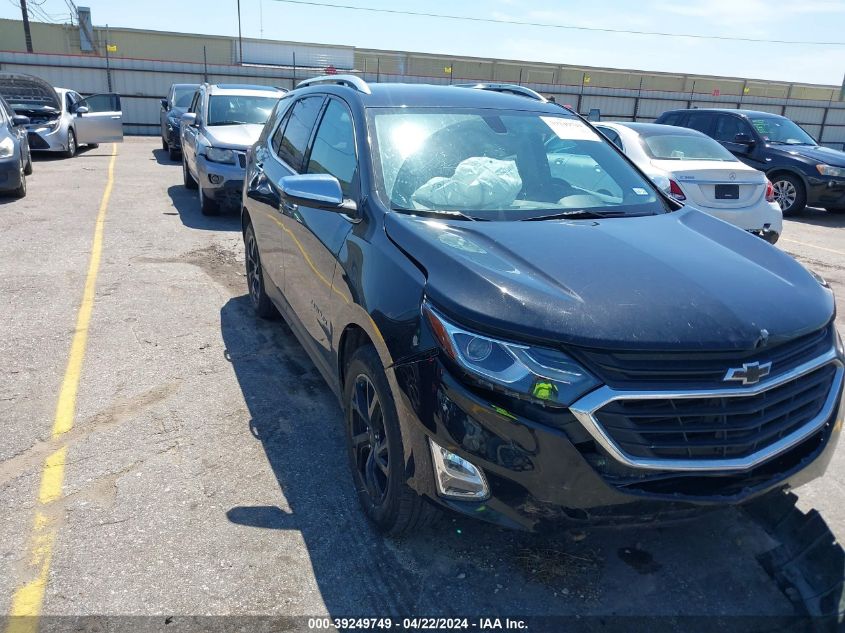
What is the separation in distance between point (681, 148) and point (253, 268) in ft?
20.0

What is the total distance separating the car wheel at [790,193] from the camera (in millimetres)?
11961

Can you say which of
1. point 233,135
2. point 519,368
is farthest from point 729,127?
point 519,368

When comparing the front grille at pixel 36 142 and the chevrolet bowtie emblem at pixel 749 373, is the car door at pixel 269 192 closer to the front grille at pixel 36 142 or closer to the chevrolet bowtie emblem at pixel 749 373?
the chevrolet bowtie emblem at pixel 749 373

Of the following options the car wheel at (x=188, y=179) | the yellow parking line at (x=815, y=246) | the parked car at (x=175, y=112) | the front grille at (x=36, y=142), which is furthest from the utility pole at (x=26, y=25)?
the yellow parking line at (x=815, y=246)

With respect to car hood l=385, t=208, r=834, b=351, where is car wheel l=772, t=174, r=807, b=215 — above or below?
below

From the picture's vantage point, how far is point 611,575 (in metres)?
2.75

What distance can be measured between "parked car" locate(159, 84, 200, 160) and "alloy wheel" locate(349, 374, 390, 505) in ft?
46.5

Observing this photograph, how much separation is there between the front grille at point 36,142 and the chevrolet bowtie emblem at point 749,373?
1607 cm

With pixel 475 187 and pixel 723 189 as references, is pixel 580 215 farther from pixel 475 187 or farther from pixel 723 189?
pixel 723 189

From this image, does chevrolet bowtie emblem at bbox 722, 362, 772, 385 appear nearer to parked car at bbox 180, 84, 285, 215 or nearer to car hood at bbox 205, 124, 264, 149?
car hood at bbox 205, 124, 264, 149

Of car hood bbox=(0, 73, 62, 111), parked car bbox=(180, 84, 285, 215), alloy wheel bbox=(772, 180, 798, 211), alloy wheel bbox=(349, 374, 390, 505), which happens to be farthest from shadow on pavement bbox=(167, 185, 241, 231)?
alloy wheel bbox=(772, 180, 798, 211)

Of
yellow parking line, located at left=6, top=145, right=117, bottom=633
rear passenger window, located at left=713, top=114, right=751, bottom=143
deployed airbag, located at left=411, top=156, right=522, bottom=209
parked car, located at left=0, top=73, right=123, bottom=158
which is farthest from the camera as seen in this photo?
parked car, located at left=0, top=73, right=123, bottom=158

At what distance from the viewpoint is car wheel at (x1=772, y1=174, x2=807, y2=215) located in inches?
471

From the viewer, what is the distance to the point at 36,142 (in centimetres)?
1471
